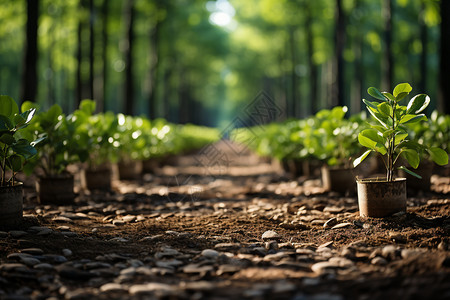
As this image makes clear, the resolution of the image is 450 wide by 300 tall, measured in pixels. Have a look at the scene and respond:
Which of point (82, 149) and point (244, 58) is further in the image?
point (244, 58)

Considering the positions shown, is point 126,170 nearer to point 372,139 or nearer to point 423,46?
point 372,139

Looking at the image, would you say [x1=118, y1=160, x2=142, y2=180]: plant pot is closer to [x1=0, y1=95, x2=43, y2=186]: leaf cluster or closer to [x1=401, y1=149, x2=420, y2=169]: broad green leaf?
[x1=0, y1=95, x2=43, y2=186]: leaf cluster

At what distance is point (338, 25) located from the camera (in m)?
10.3

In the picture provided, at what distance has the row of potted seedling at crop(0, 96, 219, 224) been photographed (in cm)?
336

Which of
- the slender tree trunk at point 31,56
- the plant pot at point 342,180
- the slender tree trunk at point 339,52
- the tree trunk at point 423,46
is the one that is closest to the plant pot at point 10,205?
the plant pot at point 342,180

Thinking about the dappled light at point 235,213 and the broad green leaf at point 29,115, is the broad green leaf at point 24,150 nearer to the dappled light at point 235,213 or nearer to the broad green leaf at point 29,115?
the dappled light at point 235,213

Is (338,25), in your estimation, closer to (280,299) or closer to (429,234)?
(429,234)

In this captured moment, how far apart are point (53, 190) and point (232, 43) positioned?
89.8 feet

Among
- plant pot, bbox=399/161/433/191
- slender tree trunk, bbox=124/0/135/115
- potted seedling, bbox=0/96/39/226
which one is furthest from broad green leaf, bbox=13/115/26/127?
slender tree trunk, bbox=124/0/135/115

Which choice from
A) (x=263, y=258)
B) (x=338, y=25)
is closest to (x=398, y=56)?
(x=338, y=25)

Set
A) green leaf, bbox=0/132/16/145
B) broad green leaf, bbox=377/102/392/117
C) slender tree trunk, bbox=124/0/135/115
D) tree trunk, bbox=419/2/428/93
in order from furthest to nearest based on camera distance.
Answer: tree trunk, bbox=419/2/428/93 < slender tree trunk, bbox=124/0/135/115 < broad green leaf, bbox=377/102/392/117 < green leaf, bbox=0/132/16/145

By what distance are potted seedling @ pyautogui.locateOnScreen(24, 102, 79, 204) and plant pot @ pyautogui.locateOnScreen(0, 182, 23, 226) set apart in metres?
1.25

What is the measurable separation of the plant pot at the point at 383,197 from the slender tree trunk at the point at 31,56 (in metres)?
7.29

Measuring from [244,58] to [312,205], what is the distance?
89.2 feet
